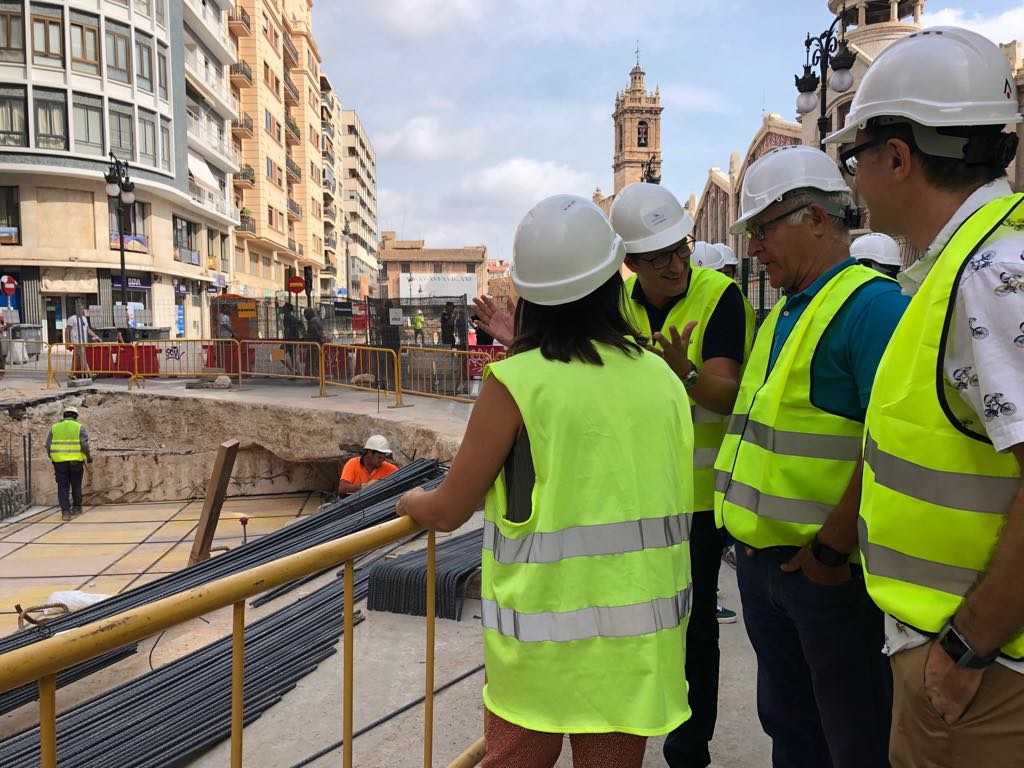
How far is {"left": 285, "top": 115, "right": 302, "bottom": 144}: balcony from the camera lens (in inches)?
2032

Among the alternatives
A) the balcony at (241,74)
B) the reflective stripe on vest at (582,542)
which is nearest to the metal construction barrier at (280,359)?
the reflective stripe on vest at (582,542)

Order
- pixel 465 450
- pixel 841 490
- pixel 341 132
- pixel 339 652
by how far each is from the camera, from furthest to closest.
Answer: pixel 341 132 → pixel 339 652 → pixel 841 490 → pixel 465 450

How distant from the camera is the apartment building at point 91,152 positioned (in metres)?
27.9

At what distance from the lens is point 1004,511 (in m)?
1.18

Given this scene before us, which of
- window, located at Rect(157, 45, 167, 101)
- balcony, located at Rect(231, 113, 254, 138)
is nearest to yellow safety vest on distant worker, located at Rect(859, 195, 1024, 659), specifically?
window, located at Rect(157, 45, 167, 101)

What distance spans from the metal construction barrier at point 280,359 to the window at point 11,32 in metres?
20.6

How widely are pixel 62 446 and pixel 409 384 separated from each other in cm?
593

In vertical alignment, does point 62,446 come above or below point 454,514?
below

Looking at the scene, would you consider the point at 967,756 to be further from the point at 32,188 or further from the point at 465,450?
the point at 32,188

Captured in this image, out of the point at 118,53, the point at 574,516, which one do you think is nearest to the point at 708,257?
the point at 574,516

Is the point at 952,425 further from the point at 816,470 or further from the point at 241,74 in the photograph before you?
the point at 241,74

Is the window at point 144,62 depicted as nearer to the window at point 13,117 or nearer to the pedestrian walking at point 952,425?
the window at point 13,117

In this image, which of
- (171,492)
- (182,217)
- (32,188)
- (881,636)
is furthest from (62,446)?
(182,217)

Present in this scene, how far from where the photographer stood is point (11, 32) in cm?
2792
